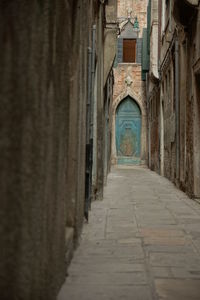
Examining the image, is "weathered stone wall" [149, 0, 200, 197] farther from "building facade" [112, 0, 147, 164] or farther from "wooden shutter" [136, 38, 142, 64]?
"wooden shutter" [136, 38, 142, 64]

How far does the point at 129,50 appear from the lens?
984 inches

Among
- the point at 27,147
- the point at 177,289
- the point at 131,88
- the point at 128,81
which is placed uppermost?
the point at 128,81

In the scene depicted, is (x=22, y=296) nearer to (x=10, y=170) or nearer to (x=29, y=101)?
(x=10, y=170)

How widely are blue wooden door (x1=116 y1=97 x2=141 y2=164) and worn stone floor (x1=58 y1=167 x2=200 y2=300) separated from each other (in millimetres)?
16957

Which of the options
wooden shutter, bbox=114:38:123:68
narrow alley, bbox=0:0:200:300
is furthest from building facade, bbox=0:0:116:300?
wooden shutter, bbox=114:38:123:68

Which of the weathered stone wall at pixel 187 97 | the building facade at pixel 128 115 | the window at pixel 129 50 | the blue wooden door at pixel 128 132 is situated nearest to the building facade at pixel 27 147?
the weathered stone wall at pixel 187 97

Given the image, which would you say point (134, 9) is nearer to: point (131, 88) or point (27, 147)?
point (131, 88)

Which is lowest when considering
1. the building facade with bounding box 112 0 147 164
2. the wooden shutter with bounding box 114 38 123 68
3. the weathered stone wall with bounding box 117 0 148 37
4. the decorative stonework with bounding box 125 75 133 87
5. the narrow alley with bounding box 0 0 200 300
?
the narrow alley with bounding box 0 0 200 300

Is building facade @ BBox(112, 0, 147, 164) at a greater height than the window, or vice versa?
the window

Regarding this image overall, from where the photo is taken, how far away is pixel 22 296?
2180mm

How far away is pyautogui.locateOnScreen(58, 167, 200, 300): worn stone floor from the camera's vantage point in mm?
2710

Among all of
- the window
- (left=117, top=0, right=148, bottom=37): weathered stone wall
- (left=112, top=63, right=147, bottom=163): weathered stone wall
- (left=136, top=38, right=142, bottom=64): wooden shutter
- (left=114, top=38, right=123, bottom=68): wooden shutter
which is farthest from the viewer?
(left=117, top=0, right=148, bottom=37): weathered stone wall

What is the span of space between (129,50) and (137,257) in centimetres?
2240

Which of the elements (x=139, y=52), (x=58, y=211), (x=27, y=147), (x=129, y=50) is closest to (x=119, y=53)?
(x=129, y=50)
